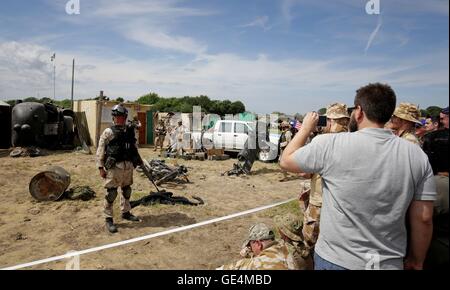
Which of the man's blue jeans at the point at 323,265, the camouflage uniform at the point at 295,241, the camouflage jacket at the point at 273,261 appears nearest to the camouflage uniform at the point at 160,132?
the camouflage uniform at the point at 295,241

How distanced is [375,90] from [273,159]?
12.5 metres

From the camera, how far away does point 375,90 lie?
5.98 ft

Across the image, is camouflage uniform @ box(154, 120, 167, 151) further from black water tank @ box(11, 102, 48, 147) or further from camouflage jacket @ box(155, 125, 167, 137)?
black water tank @ box(11, 102, 48, 147)

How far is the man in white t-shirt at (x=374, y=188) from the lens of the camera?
175cm

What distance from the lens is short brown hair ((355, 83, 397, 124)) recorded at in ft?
5.93

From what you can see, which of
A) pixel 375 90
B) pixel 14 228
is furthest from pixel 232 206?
pixel 375 90

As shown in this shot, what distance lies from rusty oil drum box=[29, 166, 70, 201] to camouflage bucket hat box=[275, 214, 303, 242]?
5451mm

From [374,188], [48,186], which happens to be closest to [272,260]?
[374,188]

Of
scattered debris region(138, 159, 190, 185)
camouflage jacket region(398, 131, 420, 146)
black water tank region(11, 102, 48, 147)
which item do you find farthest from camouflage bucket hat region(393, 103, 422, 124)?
black water tank region(11, 102, 48, 147)

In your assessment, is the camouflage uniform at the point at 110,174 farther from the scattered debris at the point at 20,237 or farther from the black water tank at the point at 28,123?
the black water tank at the point at 28,123

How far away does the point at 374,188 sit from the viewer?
1.75m

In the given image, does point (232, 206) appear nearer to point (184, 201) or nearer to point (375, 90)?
point (184, 201)

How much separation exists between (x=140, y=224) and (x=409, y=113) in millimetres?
4651

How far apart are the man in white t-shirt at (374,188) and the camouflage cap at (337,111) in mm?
1427
